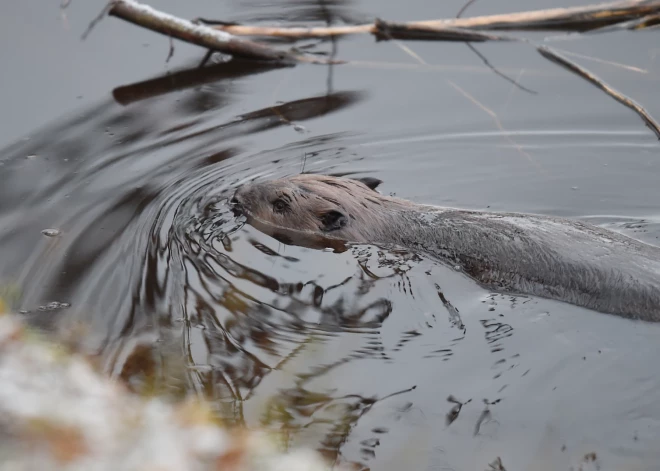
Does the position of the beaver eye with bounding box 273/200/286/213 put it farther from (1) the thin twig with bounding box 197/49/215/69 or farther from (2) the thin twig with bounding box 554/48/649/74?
(2) the thin twig with bounding box 554/48/649/74

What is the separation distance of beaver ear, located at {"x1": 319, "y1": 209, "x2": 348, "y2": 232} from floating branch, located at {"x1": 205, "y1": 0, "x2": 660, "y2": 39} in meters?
2.35

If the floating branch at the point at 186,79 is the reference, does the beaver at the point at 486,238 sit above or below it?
below

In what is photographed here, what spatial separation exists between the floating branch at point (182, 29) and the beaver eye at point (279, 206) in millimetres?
2110

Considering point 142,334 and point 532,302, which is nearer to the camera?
point 142,334

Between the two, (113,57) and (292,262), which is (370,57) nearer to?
(113,57)

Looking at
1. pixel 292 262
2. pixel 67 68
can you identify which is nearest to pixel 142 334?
pixel 292 262

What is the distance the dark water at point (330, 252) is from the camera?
324 centimetres

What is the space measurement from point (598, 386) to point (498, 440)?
657 mm

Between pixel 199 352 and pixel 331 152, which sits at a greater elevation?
pixel 331 152

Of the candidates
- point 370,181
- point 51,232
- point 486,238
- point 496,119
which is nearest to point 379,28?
point 496,119

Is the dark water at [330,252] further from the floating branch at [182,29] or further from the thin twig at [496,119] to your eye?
the floating branch at [182,29]

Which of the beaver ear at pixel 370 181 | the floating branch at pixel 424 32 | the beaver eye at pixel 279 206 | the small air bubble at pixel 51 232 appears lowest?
the small air bubble at pixel 51 232

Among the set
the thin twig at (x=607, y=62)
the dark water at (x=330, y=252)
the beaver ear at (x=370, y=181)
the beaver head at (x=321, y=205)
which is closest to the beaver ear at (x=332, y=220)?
the beaver head at (x=321, y=205)

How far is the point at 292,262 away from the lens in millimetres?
4617
